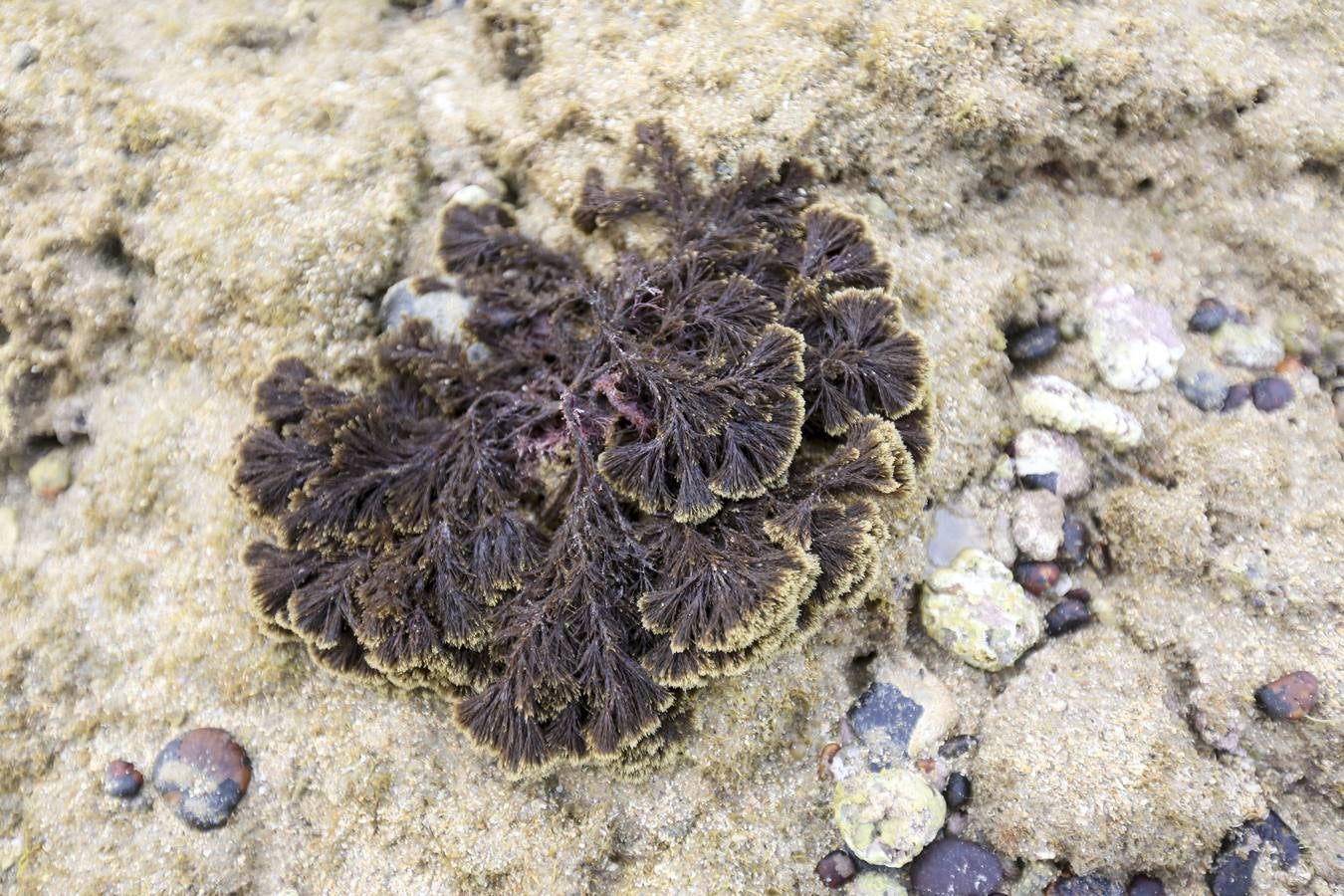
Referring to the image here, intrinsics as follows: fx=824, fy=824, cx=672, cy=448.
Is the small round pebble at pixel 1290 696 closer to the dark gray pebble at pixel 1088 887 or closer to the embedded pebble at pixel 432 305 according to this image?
the dark gray pebble at pixel 1088 887

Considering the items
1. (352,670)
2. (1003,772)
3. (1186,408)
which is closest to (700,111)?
(1186,408)

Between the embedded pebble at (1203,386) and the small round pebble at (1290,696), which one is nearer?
the small round pebble at (1290,696)

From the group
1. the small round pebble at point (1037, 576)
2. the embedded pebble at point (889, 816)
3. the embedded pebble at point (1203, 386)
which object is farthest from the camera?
the embedded pebble at point (1203, 386)

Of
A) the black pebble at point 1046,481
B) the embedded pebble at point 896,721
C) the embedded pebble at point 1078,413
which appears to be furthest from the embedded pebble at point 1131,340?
the embedded pebble at point 896,721

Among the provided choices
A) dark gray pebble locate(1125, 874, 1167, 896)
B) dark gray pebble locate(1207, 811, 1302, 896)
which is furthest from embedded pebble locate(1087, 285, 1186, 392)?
dark gray pebble locate(1125, 874, 1167, 896)

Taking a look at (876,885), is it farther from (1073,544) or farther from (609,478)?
(609,478)
